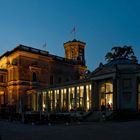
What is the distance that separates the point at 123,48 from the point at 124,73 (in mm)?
40187

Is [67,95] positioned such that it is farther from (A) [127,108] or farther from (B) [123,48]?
(B) [123,48]

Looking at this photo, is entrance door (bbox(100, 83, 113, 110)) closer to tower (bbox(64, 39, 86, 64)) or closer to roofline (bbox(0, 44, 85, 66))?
roofline (bbox(0, 44, 85, 66))

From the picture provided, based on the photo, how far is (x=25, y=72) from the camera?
248ft

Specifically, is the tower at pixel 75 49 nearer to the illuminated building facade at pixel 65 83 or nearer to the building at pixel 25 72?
the illuminated building facade at pixel 65 83

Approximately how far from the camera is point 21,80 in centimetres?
7375

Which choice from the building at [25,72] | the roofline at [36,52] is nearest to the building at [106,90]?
the building at [25,72]

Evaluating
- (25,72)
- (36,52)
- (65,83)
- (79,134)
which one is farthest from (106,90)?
(36,52)

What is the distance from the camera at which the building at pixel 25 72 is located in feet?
242

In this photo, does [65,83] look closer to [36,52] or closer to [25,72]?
[25,72]

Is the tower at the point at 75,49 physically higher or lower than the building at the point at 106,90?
higher

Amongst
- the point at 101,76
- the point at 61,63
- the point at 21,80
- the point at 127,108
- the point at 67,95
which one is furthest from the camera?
the point at 61,63

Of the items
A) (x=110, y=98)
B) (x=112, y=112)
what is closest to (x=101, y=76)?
(x=110, y=98)

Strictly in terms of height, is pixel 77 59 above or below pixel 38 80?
above

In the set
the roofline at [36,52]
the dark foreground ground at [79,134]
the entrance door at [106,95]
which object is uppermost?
the roofline at [36,52]
